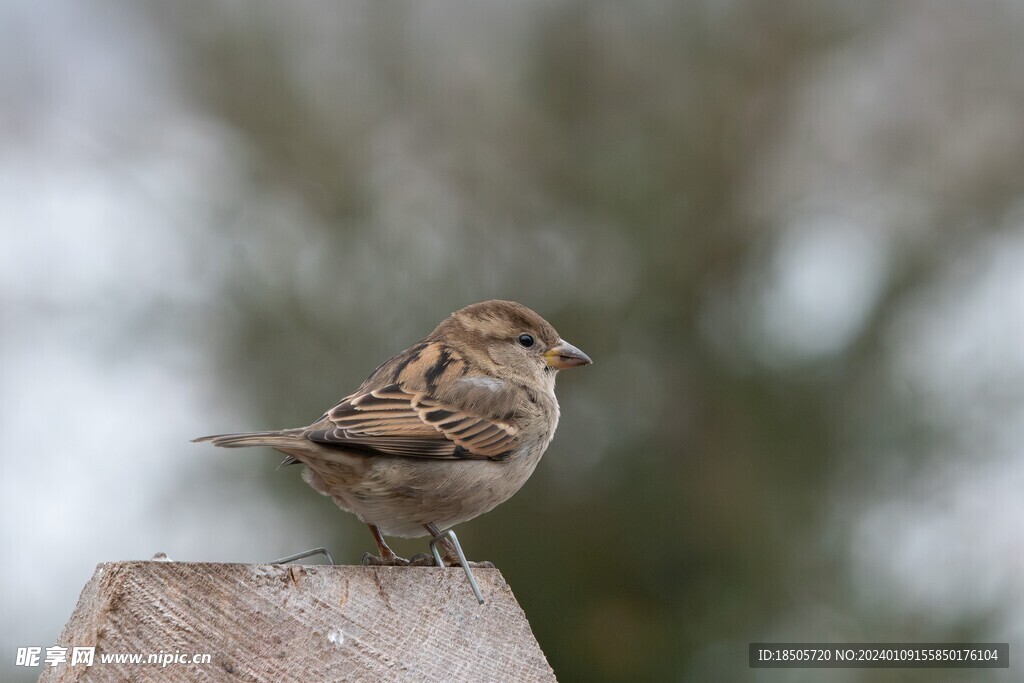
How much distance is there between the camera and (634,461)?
18.6 ft

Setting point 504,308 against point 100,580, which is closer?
point 100,580

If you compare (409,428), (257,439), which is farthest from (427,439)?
(257,439)

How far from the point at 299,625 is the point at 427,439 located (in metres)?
1.18

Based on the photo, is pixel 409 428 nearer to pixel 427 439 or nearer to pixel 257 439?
pixel 427 439

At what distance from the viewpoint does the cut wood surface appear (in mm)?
1985

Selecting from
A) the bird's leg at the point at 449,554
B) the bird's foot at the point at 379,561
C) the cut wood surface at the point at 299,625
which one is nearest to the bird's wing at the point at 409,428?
the bird's leg at the point at 449,554

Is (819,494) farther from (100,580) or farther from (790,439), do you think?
(100,580)

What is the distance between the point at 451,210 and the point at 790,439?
2.49m

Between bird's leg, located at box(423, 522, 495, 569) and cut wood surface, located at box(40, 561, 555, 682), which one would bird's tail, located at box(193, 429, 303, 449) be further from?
cut wood surface, located at box(40, 561, 555, 682)

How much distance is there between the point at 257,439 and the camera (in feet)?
9.37

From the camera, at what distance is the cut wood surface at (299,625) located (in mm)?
1985

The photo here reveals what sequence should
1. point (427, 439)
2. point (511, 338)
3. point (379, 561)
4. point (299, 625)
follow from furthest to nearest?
point (511, 338), point (427, 439), point (379, 561), point (299, 625)

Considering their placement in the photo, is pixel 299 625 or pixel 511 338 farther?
pixel 511 338

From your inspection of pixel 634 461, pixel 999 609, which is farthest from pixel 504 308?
pixel 999 609
